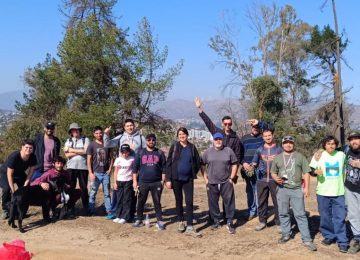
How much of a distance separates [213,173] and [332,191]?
6.17 ft

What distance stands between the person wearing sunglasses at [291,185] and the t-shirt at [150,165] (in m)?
1.93

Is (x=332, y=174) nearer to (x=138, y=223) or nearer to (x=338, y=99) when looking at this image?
(x=138, y=223)

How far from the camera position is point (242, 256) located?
230 inches

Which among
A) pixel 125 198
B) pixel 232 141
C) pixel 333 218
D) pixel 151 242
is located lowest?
pixel 151 242

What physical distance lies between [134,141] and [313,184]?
7.16 meters

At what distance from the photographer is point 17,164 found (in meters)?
7.63

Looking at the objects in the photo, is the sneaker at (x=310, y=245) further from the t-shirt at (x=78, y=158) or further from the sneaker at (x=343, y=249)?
the t-shirt at (x=78, y=158)

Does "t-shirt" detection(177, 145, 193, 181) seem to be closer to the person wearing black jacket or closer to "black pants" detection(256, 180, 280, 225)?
the person wearing black jacket

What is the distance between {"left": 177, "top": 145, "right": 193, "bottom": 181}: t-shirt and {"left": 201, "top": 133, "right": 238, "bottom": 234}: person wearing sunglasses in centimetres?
28

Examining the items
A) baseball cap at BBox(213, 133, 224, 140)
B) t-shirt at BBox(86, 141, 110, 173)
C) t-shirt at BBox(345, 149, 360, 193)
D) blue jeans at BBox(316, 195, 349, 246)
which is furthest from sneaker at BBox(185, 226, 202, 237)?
t-shirt at BBox(345, 149, 360, 193)

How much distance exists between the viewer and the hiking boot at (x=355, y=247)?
18.6ft

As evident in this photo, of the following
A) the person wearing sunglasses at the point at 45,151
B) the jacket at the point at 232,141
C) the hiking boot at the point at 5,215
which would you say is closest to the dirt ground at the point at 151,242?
the hiking boot at the point at 5,215

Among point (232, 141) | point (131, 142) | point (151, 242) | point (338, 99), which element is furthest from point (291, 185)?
point (338, 99)

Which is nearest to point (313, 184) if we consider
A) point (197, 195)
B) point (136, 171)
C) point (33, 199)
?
point (197, 195)
